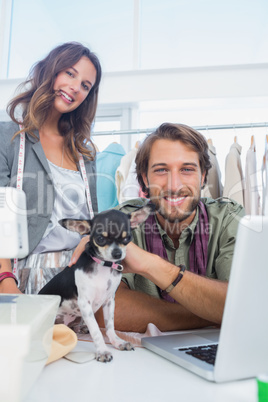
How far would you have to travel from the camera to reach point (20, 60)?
11.1ft

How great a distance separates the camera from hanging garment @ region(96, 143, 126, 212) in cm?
245

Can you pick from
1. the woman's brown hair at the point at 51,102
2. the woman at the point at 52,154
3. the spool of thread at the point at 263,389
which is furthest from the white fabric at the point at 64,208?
the spool of thread at the point at 263,389

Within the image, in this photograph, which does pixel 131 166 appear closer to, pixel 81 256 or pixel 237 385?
pixel 81 256

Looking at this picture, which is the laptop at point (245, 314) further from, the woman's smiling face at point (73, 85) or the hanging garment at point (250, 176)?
the hanging garment at point (250, 176)

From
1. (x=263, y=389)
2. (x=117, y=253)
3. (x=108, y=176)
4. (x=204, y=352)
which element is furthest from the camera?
(x=108, y=176)

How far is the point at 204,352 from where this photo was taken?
0.77m

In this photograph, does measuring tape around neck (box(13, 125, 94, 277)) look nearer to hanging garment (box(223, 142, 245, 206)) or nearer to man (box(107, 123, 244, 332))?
man (box(107, 123, 244, 332))

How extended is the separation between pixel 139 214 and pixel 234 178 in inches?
60.4

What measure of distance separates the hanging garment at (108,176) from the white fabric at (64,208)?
997 mm

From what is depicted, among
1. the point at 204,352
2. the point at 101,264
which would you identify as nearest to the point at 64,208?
the point at 101,264

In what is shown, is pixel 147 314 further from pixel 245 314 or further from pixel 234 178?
pixel 234 178

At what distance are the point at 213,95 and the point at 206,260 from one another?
1883 millimetres

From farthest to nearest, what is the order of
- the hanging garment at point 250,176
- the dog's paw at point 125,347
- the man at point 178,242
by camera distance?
the hanging garment at point 250,176 < the man at point 178,242 < the dog's paw at point 125,347

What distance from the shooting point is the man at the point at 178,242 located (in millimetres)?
1082
